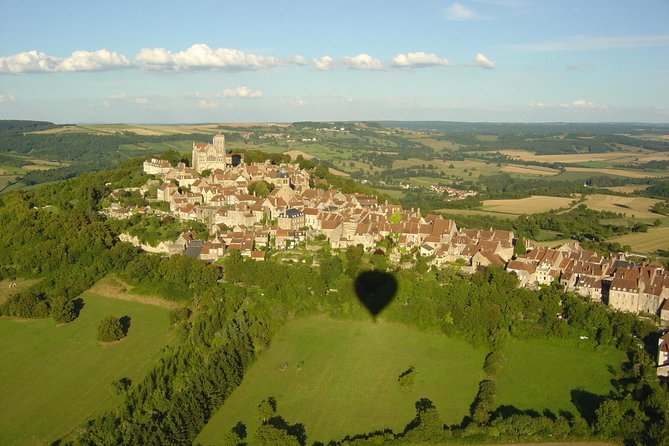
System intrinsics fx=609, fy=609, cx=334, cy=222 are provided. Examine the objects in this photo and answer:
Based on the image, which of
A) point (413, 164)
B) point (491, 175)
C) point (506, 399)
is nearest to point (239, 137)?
point (413, 164)

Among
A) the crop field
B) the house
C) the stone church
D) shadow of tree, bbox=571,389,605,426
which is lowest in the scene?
shadow of tree, bbox=571,389,605,426

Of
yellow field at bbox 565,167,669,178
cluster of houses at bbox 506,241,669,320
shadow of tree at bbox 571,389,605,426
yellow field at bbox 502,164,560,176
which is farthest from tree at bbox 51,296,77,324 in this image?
yellow field at bbox 565,167,669,178

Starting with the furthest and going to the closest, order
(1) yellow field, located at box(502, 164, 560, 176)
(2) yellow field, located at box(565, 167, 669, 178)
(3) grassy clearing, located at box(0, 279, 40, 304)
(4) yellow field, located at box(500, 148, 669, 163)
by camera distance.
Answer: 1. (4) yellow field, located at box(500, 148, 669, 163)
2. (1) yellow field, located at box(502, 164, 560, 176)
3. (2) yellow field, located at box(565, 167, 669, 178)
4. (3) grassy clearing, located at box(0, 279, 40, 304)

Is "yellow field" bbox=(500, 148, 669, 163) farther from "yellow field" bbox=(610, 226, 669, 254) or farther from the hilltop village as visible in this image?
the hilltop village

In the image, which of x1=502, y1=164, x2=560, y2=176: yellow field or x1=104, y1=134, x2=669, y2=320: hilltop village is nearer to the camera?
x1=104, y1=134, x2=669, y2=320: hilltop village

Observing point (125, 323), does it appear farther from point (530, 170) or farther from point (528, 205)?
point (530, 170)

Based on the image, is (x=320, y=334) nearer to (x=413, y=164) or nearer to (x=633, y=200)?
(x=633, y=200)

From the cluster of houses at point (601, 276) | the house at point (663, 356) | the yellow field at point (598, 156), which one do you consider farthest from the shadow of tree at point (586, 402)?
the yellow field at point (598, 156)
